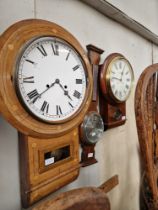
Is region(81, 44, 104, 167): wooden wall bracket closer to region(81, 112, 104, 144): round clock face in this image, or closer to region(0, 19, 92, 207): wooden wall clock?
region(81, 112, 104, 144): round clock face

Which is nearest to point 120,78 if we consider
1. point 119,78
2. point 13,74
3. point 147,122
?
point 119,78

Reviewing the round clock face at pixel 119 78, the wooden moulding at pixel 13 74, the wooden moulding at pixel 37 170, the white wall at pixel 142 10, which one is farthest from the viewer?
the white wall at pixel 142 10

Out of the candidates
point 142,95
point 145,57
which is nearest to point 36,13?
point 142,95

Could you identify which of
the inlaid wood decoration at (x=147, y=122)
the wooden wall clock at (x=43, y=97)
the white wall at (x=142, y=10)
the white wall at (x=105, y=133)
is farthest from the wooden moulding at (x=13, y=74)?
the white wall at (x=142, y=10)

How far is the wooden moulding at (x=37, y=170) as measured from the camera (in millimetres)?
722

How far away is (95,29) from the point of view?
116cm

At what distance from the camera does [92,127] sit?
3.44 ft

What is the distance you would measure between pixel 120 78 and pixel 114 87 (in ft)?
0.32

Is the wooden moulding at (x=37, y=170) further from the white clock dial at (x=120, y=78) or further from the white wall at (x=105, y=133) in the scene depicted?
the white clock dial at (x=120, y=78)

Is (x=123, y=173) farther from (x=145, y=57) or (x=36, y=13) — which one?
(x=36, y=13)

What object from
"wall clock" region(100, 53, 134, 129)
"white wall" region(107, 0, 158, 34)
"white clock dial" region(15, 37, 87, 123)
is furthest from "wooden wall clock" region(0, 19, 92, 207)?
"white wall" region(107, 0, 158, 34)

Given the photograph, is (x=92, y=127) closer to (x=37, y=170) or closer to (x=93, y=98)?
(x=93, y=98)

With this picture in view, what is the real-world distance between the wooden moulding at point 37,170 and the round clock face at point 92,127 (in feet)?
0.60

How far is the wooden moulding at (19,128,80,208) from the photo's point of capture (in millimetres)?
722
